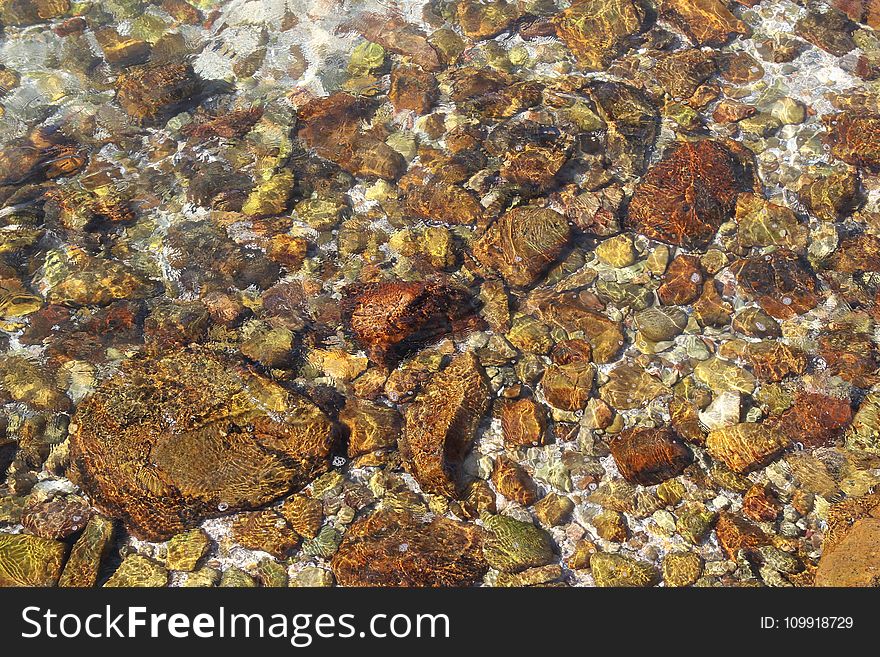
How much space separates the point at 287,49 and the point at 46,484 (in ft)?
18.0

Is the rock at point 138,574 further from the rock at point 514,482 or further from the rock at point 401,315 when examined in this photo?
the rock at point 514,482

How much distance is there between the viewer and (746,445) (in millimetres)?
4953

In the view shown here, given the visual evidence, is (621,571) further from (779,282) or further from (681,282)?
(779,282)

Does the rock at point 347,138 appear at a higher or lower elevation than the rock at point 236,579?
higher

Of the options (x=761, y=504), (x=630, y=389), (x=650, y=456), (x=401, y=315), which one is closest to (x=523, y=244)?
(x=401, y=315)

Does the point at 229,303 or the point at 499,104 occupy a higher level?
the point at 499,104

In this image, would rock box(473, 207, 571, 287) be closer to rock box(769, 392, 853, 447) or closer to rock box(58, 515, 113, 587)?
rock box(769, 392, 853, 447)

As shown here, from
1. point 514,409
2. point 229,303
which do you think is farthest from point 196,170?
point 514,409

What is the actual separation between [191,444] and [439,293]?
2345 millimetres

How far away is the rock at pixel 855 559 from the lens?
14.1 ft

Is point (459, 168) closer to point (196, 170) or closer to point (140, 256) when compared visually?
point (196, 170)

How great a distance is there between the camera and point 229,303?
584 centimetres

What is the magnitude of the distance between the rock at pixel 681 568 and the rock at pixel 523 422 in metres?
1.22

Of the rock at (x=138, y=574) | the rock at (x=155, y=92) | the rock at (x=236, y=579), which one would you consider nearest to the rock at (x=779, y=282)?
the rock at (x=236, y=579)
